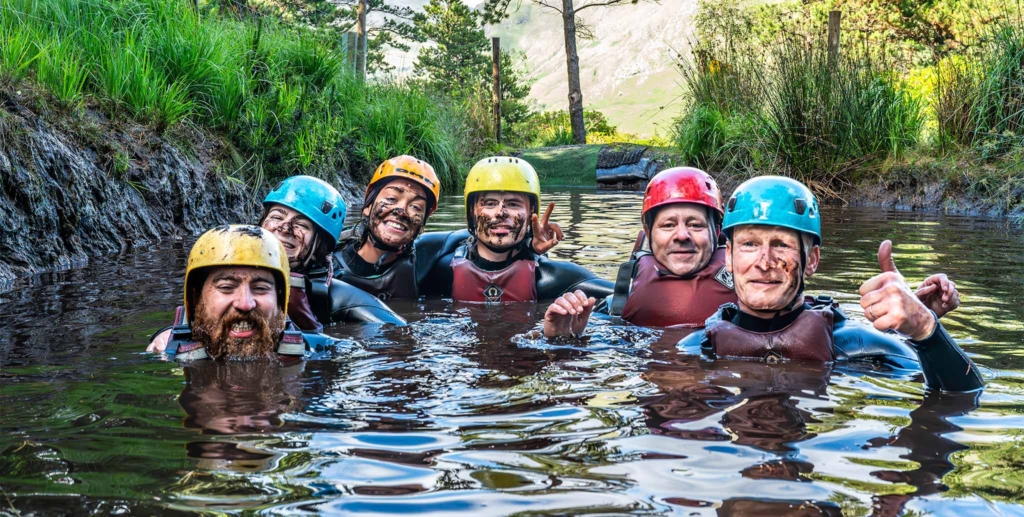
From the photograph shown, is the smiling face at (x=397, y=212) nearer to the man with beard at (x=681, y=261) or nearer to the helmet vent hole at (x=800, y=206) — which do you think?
the man with beard at (x=681, y=261)

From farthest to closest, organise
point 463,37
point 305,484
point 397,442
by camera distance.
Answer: point 463,37, point 397,442, point 305,484

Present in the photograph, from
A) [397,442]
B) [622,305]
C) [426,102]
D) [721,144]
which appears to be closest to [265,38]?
[426,102]

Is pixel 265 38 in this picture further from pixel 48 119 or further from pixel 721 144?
pixel 721 144

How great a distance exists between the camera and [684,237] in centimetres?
599

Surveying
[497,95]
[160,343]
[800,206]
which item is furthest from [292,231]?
[497,95]

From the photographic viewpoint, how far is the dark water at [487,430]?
2717 millimetres

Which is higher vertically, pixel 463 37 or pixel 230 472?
pixel 463 37

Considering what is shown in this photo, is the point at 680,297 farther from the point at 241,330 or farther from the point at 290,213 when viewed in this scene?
the point at 241,330

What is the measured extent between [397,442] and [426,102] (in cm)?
1487

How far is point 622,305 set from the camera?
6160mm

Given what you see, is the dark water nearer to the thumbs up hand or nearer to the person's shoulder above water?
the thumbs up hand

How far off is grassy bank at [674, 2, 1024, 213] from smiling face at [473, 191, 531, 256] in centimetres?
798

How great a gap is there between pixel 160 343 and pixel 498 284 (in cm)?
273

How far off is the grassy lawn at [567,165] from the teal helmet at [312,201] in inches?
673
